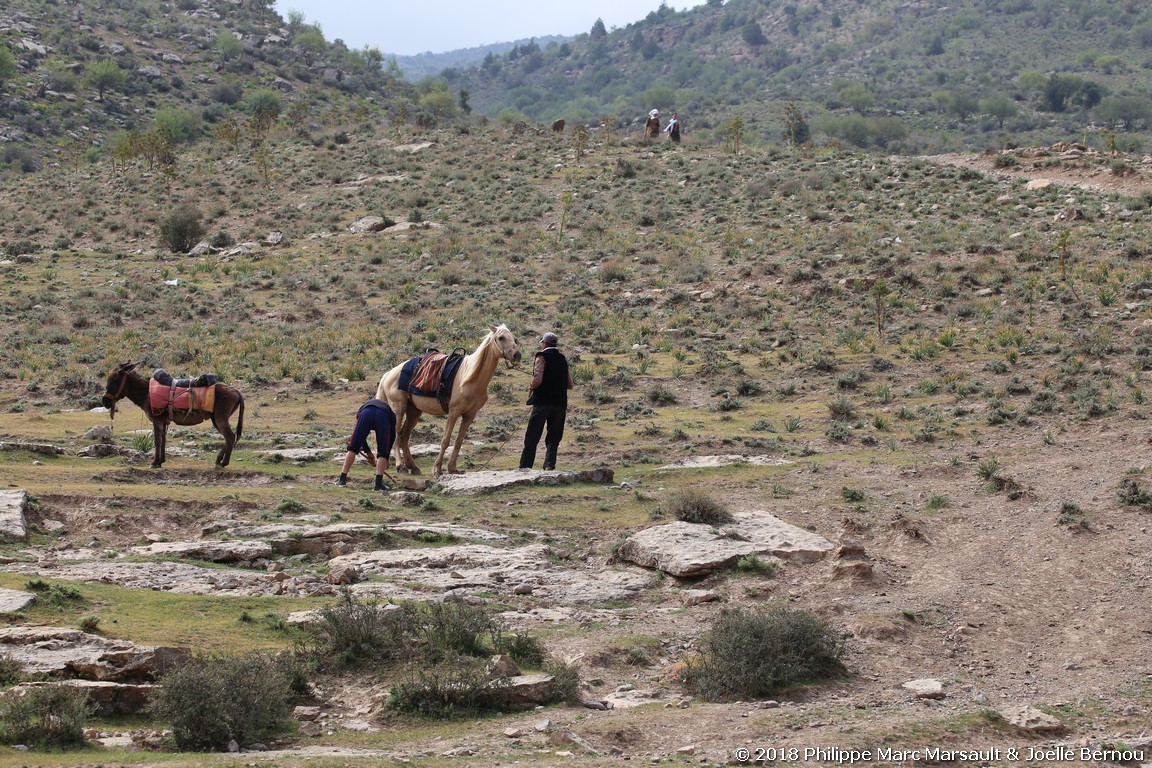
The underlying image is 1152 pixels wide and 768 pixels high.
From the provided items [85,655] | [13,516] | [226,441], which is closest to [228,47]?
[226,441]

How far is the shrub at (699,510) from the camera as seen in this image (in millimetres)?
14242

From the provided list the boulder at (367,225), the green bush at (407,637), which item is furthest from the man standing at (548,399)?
the boulder at (367,225)

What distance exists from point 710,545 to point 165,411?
9.12 meters

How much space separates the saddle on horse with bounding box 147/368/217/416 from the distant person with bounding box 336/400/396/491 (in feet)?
8.71

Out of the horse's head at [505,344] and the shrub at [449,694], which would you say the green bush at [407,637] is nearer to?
the shrub at [449,694]

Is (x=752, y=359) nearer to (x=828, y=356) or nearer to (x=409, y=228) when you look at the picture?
(x=828, y=356)

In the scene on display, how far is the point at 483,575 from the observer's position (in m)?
12.4

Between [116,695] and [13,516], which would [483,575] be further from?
[13,516]

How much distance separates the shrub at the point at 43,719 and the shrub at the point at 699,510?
27.1 feet

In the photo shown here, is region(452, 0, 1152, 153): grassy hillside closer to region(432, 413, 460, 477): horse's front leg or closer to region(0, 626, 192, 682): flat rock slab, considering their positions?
region(432, 413, 460, 477): horse's front leg

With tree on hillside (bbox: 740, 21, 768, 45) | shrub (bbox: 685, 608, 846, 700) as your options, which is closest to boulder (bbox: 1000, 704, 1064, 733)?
shrub (bbox: 685, 608, 846, 700)

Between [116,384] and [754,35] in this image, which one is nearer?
[116,384]

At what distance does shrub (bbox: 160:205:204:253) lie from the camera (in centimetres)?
4400

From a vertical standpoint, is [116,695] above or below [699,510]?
above
